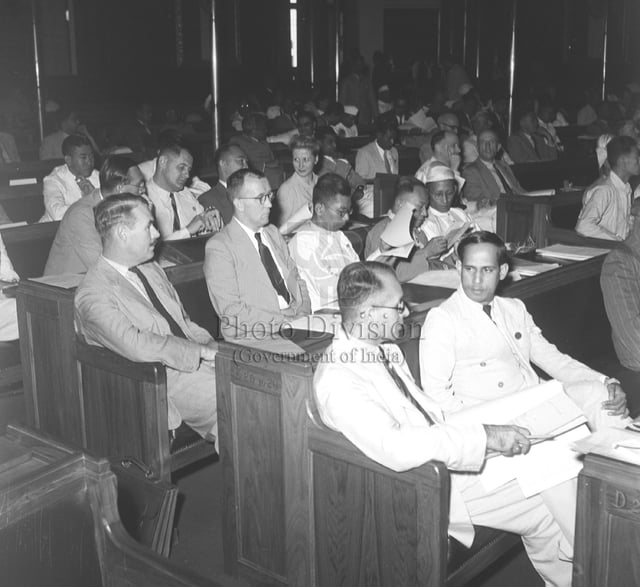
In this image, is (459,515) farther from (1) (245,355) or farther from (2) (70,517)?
(2) (70,517)

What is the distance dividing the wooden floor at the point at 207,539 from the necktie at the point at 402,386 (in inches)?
33.9

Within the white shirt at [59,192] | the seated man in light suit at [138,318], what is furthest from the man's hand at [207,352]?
the white shirt at [59,192]

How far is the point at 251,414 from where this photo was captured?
292cm

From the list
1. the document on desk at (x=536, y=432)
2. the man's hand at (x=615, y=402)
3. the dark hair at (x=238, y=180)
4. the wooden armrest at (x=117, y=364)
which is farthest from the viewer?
the dark hair at (x=238, y=180)

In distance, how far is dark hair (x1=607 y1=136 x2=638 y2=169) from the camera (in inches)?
232

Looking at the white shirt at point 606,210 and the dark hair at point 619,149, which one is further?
the dark hair at point 619,149

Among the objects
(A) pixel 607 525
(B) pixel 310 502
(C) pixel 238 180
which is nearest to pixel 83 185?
(C) pixel 238 180

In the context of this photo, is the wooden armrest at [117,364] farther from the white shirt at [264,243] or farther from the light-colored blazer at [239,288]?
the white shirt at [264,243]

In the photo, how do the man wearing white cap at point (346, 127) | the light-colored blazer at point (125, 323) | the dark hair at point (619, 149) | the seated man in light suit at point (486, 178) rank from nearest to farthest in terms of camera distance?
the light-colored blazer at point (125, 323)
the dark hair at point (619, 149)
the seated man in light suit at point (486, 178)
the man wearing white cap at point (346, 127)

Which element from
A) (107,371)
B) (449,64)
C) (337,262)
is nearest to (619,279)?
(337,262)

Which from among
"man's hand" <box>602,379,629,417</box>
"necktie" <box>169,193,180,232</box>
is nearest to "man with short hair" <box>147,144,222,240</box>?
"necktie" <box>169,193,180,232</box>

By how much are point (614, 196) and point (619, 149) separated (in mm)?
331

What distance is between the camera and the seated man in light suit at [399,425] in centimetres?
238

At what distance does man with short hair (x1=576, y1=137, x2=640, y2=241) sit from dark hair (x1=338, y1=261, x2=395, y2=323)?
3.49m
